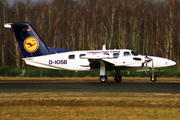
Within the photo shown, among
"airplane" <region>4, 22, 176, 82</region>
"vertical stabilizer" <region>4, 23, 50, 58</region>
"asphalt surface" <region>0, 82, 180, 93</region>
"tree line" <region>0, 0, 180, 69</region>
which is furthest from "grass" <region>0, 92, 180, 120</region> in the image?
"tree line" <region>0, 0, 180, 69</region>

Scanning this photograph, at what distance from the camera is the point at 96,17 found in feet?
182

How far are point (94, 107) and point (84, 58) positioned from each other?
1032 cm

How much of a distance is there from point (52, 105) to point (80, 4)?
189ft

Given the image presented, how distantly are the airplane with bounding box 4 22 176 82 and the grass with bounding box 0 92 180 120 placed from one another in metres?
7.22

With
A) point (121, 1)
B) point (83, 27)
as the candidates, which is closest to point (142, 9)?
point (121, 1)

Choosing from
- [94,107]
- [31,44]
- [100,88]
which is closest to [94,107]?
[94,107]

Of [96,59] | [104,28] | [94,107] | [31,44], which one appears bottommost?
[94,107]

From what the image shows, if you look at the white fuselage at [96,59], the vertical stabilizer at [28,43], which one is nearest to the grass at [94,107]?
the white fuselage at [96,59]

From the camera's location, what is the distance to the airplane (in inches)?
868

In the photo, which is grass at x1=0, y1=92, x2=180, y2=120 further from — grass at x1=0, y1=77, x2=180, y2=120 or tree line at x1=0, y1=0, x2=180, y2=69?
tree line at x1=0, y1=0, x2=180, y2=69

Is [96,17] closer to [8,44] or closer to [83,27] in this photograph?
[83,27]

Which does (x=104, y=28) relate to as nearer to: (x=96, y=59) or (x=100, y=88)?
(x=96, y=59)

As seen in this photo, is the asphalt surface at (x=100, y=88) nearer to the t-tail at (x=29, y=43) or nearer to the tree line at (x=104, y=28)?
the t-tail at (x=29, y=43)

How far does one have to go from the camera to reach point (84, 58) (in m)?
22.0
